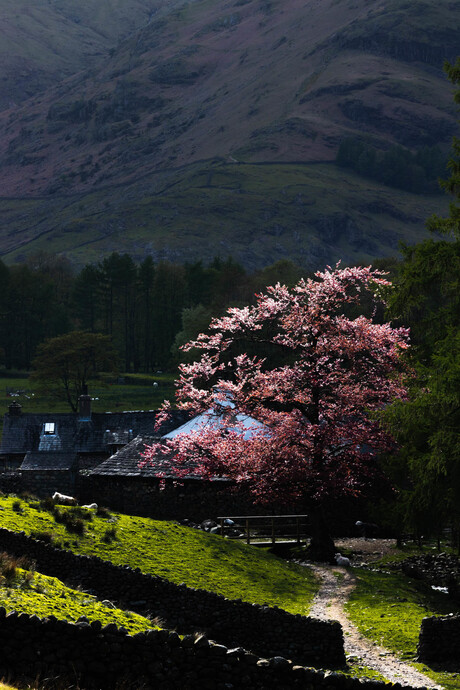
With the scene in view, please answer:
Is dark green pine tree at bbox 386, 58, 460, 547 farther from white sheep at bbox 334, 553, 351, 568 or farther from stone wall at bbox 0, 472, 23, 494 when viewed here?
stone wall at bbox 0, 472, 23, 494

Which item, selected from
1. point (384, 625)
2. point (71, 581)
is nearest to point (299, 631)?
point (384, 625)

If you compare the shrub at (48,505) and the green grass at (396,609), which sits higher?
the shrub at (48,505)

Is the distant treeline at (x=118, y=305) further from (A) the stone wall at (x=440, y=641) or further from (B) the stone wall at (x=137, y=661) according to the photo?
(B) the stone wall at (x=137, y=661)

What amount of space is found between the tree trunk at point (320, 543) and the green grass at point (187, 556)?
3001mm

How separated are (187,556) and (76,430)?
4156cm

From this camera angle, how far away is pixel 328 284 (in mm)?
33750


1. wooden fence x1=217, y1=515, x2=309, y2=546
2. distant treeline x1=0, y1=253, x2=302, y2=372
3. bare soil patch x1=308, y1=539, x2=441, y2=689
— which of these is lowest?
bare soil patch x1=308, y1=539, x2=441, y2=689

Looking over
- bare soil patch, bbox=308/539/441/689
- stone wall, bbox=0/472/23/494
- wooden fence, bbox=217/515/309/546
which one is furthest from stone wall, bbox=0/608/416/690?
stone wall, bbox=0/472/23/494

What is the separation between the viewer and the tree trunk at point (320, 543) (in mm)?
31156

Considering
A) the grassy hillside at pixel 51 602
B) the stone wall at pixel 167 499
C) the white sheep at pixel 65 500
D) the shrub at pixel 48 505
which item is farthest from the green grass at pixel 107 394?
the grassy hillside at pixel 51 602

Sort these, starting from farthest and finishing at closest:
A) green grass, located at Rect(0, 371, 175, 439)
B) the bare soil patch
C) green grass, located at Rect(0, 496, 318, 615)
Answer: green grass, located at Rect(0, 371, 175, 439)
green grass, located at Rect(0, 496, 318, 615)
the bare soil patch

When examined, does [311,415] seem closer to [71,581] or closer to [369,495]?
[369,495]

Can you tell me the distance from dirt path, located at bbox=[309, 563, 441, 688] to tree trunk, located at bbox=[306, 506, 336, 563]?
289 centimetres

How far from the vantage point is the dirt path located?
17.0 metres
